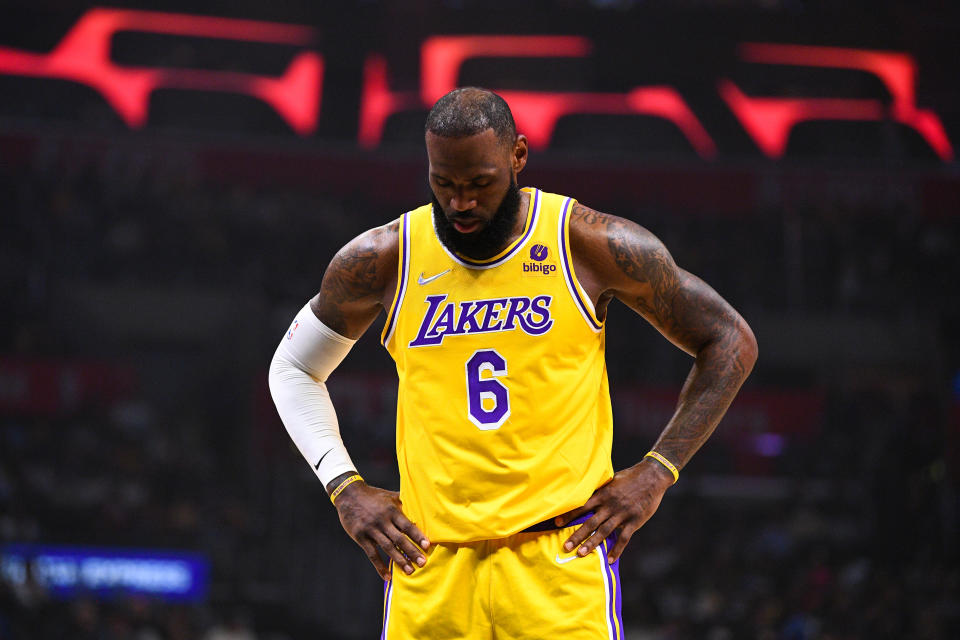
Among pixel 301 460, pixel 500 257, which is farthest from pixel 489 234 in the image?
pixel 301 460

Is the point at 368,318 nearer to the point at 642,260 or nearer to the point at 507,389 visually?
the point at 507,389

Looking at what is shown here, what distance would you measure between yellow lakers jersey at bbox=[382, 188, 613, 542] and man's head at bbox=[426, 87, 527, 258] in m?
0.06

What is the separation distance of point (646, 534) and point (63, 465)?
22.5 ft

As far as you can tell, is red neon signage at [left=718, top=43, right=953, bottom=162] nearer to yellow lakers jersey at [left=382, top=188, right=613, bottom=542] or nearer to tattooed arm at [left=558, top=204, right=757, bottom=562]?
tattooed arm at [left=558, top=204, right=757, bottom=562]

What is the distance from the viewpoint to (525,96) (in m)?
15.9

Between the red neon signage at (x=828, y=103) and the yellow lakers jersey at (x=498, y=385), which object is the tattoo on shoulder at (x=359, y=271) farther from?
the red neon signage at (x=828, y=103)

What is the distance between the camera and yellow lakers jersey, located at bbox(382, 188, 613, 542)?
9.04ft

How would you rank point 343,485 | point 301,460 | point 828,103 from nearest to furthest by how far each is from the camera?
point 343,485 < point 301,460 < point 828,103

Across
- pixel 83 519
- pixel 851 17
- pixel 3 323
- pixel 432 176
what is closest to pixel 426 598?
pixel 432 176

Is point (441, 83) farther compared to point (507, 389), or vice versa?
point (441, 83)

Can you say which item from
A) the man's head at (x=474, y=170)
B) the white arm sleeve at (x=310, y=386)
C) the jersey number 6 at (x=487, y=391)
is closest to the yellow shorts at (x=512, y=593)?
the jersey number 6 at (x=487, y=391)

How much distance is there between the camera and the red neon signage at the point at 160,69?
15.2 m

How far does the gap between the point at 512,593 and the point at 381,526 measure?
1.36 ft

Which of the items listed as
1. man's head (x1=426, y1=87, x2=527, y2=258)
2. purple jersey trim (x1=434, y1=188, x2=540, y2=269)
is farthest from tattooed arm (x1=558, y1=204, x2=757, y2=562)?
man's head (x1=426, y1=87, x2=527, y2=258)
